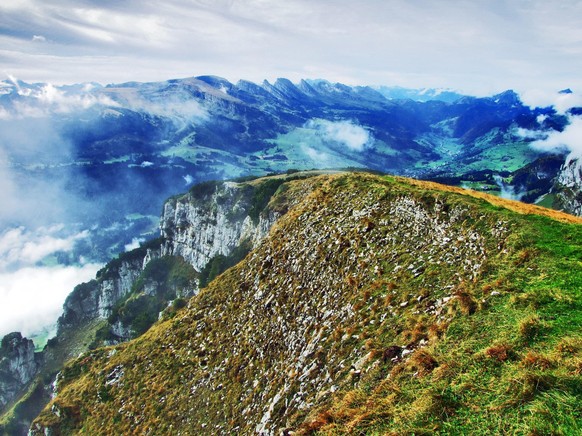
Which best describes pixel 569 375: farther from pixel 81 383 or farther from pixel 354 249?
pixel 81 383

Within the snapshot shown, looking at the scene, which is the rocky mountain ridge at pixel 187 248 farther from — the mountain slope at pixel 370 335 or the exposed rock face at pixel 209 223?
the mountain slope at pixel 370 335

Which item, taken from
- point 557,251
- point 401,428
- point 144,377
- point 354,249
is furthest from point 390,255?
point 144,377

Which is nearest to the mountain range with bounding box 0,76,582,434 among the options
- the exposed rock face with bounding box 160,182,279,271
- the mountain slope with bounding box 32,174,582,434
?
the mountain slope with bounding box 32,174,582,434

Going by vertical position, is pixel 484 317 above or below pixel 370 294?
above

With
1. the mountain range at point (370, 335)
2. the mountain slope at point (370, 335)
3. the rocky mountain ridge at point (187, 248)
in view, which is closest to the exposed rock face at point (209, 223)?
the rocky mountain ridge at point (187, 248)

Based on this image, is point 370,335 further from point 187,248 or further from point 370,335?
point 187,248

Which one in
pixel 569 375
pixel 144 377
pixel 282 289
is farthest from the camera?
pixel 144 377

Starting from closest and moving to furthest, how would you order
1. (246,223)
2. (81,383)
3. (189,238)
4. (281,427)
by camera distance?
(281,427) < (81,383) < (246,223) < (189,238)
